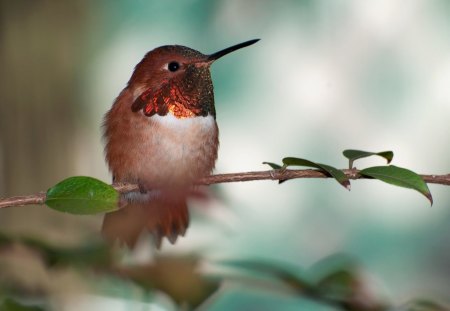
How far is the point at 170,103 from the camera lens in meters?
1.29

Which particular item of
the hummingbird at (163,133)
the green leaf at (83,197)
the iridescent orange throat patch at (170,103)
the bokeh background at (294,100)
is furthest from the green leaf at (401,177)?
the bokeh background at (294,100)

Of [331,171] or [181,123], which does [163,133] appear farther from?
[331,171]

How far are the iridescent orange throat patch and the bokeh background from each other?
123 centimetres

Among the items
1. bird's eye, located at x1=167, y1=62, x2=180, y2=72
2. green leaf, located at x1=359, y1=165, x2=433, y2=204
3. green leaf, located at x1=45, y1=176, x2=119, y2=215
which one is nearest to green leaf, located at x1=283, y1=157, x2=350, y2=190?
green leaf, located at x1=359, y1=165, x2=433, y2=204

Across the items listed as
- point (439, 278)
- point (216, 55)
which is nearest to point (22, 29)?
point (216, 55)

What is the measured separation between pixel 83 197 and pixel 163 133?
25.6 inches

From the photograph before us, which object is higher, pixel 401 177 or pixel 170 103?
pixel 170 103

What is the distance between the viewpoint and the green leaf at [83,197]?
0.60 m

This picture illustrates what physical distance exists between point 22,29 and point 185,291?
2062 mm

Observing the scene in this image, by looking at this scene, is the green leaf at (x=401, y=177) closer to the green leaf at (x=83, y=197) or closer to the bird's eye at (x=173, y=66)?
the green leaf at (x=83, y=197)

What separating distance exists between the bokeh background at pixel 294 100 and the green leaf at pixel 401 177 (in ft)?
6.07

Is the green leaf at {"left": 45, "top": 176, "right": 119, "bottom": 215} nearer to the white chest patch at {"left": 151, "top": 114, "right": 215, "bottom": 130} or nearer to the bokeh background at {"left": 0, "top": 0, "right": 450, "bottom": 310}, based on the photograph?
the white chest patch at {"left": 151, "top": 114, "right": 215, "bottom": 130}

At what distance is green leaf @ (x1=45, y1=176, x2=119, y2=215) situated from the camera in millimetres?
600

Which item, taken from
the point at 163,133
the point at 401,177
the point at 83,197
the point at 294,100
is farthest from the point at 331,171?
the point at 294,100
